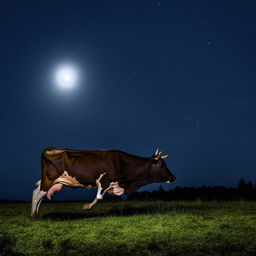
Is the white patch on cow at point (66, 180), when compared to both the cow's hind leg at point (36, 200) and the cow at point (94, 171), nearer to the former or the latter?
the cow at point (94, 171)

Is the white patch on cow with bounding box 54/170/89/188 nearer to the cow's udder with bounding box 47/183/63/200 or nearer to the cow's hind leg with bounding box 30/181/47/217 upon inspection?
the cow's udder with bounding box 47/183/63/200

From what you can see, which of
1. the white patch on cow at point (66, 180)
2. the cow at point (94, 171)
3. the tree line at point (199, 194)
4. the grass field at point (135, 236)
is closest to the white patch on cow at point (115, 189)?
the cow at point (94, 171)

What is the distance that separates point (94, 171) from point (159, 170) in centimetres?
277

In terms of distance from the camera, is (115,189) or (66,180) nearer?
(115,189)

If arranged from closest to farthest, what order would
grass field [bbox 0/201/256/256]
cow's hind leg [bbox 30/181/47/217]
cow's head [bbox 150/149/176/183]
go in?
grass field [bbox 0/201/256/256], cow's hind leg [bbox 30/181/47/217], cow's head [bbox 150/149/176/183]

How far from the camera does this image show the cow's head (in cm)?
1366

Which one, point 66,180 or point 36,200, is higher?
point 66,180

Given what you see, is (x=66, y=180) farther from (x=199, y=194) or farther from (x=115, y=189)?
(x=199, y=194)

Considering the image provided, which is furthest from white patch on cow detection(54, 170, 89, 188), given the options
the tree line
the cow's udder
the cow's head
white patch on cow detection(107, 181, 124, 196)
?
the tree line

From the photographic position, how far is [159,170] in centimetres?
1368

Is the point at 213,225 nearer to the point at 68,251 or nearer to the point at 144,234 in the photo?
the point at 144,234

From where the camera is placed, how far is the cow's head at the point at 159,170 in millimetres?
13656

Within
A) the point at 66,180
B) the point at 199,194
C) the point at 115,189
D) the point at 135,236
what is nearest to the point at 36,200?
the point at 66,180

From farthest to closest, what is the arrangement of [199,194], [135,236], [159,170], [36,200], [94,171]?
[199,194], [159,170], [36,200], [94,171], [135,236]
